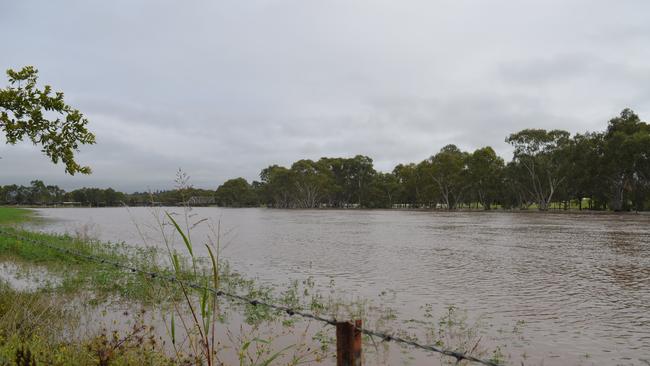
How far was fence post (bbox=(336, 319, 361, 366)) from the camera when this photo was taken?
352cm

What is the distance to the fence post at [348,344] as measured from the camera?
3516 mm

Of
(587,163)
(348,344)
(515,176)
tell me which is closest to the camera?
(348,344)

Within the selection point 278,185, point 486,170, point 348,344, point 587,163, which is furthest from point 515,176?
point 348,344

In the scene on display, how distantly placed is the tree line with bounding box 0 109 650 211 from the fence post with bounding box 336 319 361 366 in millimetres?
33640

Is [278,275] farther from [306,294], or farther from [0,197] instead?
[0,197]

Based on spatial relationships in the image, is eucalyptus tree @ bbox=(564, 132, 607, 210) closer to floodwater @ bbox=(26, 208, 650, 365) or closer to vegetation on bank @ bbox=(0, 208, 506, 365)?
floodwater @ bbox=(26, 208, 650, 365)

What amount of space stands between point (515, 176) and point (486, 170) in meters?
6.26

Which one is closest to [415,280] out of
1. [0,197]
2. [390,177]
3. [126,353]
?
[126,353]

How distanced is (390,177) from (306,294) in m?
127

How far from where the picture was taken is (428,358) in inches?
316

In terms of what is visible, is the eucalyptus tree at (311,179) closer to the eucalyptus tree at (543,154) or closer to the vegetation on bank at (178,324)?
the eucalyptus tree at (543,154)

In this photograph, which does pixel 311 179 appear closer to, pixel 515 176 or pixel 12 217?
pixel 515 176

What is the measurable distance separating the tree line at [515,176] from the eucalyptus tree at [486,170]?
0.20 metres

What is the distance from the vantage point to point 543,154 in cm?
8162
